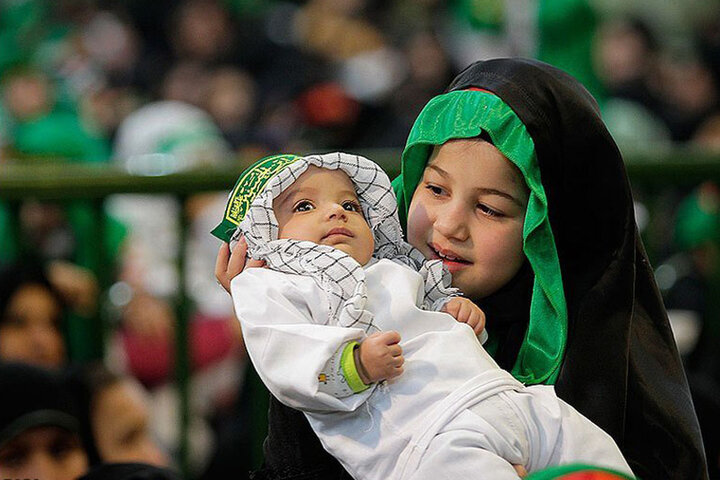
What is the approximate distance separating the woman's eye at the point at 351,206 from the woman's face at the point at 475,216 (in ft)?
0.46

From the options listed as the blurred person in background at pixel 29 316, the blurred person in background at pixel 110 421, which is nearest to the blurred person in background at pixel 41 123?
the blurred person in background at pixel 29 316

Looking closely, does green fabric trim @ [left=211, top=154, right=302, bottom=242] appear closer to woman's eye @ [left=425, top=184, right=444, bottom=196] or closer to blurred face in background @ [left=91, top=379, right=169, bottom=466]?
woman's eye @ [left=425, top=184, right=444, bottom=196]

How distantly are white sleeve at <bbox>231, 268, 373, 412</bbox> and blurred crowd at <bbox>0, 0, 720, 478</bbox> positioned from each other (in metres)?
1.34

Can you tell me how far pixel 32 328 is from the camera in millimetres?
3889

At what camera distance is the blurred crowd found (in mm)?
3904

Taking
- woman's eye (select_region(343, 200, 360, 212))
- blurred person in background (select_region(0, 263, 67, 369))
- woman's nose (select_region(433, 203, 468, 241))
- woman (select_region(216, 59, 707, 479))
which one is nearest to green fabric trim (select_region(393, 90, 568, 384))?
woman (select_region(216, 59, 707, 479))

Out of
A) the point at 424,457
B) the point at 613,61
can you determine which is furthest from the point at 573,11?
the point at 424,457

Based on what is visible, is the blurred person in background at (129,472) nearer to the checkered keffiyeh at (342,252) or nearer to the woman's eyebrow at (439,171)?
the checkered keffiyeh at (342,252)

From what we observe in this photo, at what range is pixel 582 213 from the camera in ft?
8.10

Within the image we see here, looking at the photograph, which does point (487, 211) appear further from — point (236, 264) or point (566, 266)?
point (236, 264)

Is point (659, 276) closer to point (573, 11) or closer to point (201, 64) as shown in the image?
point (573, 11)

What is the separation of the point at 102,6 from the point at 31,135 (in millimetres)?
3327

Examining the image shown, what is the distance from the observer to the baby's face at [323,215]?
230cm

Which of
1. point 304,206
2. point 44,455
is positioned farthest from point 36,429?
point 304,206
